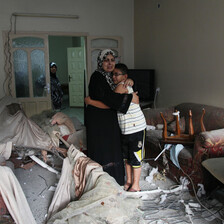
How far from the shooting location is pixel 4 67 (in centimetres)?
500

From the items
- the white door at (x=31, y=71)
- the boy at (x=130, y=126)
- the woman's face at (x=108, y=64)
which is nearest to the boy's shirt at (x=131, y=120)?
the boy at (x=130, y=126)

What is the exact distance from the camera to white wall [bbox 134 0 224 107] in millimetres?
3246

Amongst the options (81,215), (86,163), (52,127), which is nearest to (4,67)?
(52,127)

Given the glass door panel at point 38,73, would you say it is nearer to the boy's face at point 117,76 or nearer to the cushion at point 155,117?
the cushion at point 155,117

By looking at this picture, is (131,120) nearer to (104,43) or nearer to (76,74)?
(104,43)

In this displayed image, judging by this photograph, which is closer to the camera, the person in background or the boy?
the boy

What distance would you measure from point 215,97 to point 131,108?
1.62 metres

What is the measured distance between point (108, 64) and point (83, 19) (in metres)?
3.69

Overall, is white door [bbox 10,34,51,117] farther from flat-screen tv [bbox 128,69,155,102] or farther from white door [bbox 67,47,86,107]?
white door [bbox 67,47,86,107]

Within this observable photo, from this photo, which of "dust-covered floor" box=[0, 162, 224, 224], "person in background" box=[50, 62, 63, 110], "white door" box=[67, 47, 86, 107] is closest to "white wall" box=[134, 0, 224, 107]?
"dust-covered floor" box=[0, 162, 224, 224]

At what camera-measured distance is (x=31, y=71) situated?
5.22 m

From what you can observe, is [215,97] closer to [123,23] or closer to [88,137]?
[88,137]

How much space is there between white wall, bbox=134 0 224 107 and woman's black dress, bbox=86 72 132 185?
1701mm

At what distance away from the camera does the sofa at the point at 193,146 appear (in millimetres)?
2457
